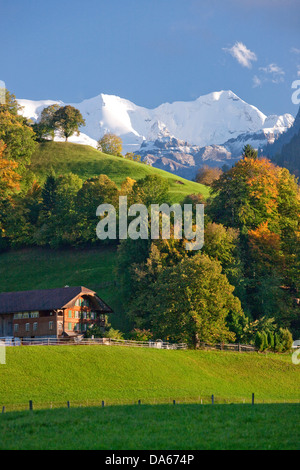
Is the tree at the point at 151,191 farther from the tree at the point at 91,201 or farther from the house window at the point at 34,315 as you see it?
the house window at the point at 34,315

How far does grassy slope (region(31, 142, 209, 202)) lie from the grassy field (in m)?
116

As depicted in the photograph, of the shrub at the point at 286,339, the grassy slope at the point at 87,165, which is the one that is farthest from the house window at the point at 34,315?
the grassy slope at the point at 87,165

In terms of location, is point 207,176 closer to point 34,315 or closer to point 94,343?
point 34,315

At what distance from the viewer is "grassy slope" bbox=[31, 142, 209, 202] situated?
162000 mm

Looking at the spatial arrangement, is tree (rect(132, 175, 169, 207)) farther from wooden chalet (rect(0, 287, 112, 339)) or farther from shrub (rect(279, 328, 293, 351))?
shrub (rect(279, 328, 293, 351))

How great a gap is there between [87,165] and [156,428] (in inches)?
5587

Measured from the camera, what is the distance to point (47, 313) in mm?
80875

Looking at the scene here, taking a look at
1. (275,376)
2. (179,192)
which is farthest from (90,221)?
(275,376)

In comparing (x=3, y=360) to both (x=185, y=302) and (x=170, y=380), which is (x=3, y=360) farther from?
(x=185, y=302)

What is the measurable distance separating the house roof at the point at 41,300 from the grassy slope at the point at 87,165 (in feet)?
236

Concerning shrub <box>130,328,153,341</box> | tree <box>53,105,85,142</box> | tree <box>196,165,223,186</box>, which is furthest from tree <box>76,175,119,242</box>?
tree <box>53,105,85,142</box>

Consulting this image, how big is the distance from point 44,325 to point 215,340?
67.2ft

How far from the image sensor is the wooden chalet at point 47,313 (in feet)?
264

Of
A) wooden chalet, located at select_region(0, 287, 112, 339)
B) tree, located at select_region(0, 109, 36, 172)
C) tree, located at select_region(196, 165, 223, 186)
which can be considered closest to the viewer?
wooden chalet, located at select_region(0, 287, 112, 339)
